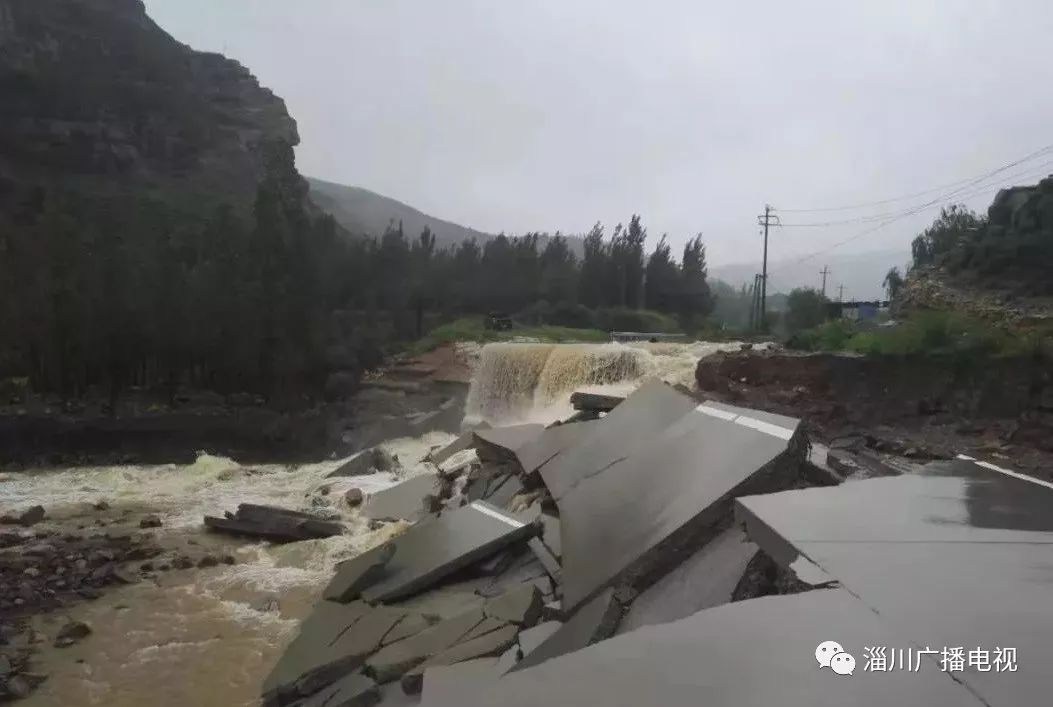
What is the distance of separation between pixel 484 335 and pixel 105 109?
4013 centimetres

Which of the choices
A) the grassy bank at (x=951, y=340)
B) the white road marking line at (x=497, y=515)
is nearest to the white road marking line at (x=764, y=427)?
the white road marking line at (x=497, y=515)

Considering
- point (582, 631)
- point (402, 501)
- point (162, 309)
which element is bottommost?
point (402, 501)

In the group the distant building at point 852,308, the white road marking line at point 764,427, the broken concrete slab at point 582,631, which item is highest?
the distant building at point 852,308

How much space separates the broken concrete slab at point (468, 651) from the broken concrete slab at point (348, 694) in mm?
213

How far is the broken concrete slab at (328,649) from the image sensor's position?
4352 millimetres

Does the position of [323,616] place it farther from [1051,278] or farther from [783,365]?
[1051,278]

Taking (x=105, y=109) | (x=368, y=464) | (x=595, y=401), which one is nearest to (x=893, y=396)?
(x=595, y=401)

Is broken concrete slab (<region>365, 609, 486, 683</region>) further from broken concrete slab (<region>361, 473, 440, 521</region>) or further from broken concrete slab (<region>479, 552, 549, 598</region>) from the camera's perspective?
broken concrete slab (<region>361, 473, 440, 521</region>)

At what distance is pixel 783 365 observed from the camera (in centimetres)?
1268

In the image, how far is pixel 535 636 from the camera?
3.47 m

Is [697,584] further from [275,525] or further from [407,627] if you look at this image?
[275,525]

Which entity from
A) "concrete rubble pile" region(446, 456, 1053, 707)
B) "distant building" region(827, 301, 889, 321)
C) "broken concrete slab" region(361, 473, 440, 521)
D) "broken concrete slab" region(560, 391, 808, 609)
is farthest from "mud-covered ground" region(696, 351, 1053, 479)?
"distant building" region(827, 301, 889, 321)

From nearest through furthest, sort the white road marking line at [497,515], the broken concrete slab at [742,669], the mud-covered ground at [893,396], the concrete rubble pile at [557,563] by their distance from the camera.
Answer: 1. the broken concrete slab at [742,669]
2. the concrete rubble pile at [557,563]
3. the white road marking line at [497,515]
4. the mud-covered ground at [893,396]

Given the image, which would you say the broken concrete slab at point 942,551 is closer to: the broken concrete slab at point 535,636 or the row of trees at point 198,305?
the broken concrete slab at point 535,636
